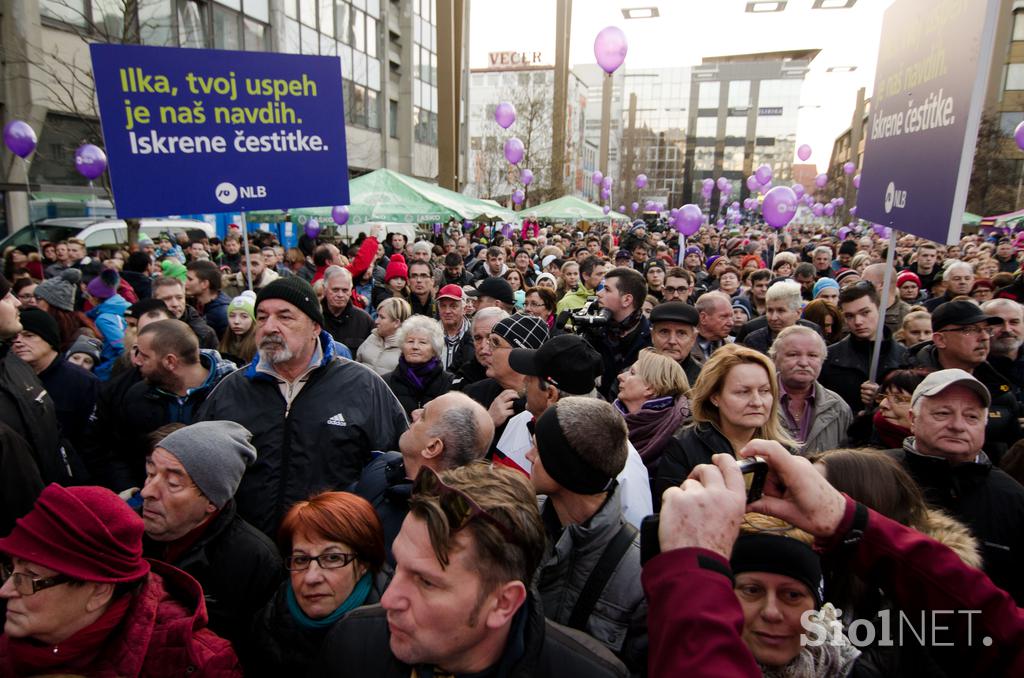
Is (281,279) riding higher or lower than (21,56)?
lower

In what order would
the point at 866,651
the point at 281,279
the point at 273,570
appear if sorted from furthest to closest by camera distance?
1. the point at 281,279
2. the point at 273,570
3. the point at 866,651

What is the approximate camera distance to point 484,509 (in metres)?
1.38

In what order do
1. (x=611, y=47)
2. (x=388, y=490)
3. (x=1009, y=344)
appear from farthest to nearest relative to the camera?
(x=611, y=47), (x=1009, y=344), (x=388, y=490)

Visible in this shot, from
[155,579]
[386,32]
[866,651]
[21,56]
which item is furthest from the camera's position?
[386,32]

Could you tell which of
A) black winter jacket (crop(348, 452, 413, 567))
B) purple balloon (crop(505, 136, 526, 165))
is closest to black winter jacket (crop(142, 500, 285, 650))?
black winter jacket (crop(348, 452, 413, 567))

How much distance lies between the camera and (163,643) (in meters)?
1.71

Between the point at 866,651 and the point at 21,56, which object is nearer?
the point at 866,651

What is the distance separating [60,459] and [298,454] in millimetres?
1277

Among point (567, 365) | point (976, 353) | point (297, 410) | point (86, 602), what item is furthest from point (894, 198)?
point (86, 602)

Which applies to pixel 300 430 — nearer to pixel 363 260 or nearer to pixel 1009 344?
pixel 1009 344

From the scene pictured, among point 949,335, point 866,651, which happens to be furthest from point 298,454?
point 949,335

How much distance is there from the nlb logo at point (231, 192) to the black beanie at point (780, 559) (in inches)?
171

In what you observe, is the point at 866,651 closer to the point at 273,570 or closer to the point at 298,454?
the point at 273,570

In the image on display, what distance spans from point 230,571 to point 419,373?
216 cm
